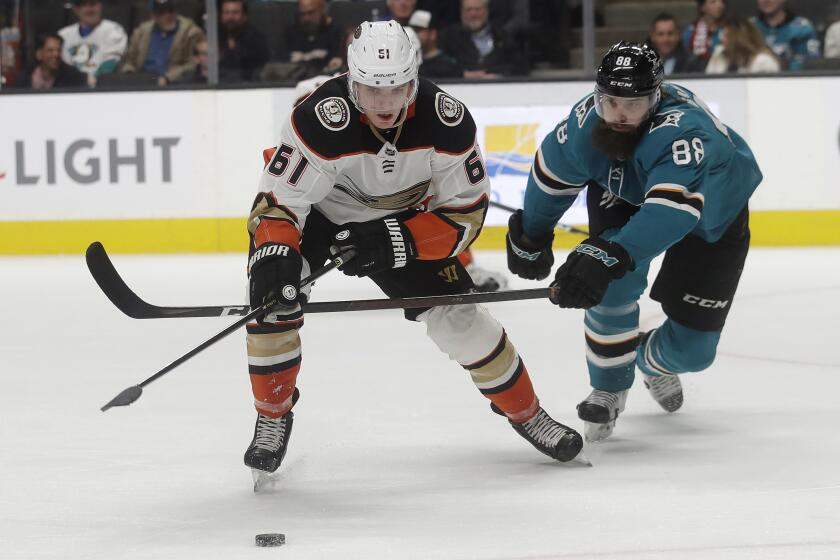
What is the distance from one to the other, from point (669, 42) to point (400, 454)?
479cm

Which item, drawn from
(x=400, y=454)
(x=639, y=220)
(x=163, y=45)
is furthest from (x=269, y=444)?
(x=163, y=45)

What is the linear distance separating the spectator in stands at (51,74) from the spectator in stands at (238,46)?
785 mm

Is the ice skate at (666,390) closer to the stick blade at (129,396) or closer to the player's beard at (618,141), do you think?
the player's beard at (618,141)

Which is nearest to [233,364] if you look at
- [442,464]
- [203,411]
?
[203,411]

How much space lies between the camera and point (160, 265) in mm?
6594

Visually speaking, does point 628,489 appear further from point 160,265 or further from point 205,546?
point 160,265

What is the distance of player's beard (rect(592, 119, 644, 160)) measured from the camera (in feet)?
9.07

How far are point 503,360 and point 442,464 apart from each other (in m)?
0.26

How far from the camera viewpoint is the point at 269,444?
8.80 feet

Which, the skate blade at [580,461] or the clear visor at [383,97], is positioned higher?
the clear visor at [383,97]

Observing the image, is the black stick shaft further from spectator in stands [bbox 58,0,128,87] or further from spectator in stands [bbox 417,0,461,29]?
spectator in stands [bbox 58,0,128,87]

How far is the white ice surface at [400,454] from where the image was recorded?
2270 mm

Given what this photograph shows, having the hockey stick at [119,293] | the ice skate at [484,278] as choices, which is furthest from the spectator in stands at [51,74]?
the hockey stick at [119,293]

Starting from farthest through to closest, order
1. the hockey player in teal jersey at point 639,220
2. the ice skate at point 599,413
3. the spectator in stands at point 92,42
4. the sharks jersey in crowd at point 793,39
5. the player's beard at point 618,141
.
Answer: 1. the spectator in stands at point 92,42
2. the sharks jersey in crowd at point 793,39
3. the ice skate at point 599,413
4. the player's beard at point 618,141
5. the hockey player in teal jersey at point 639,220
